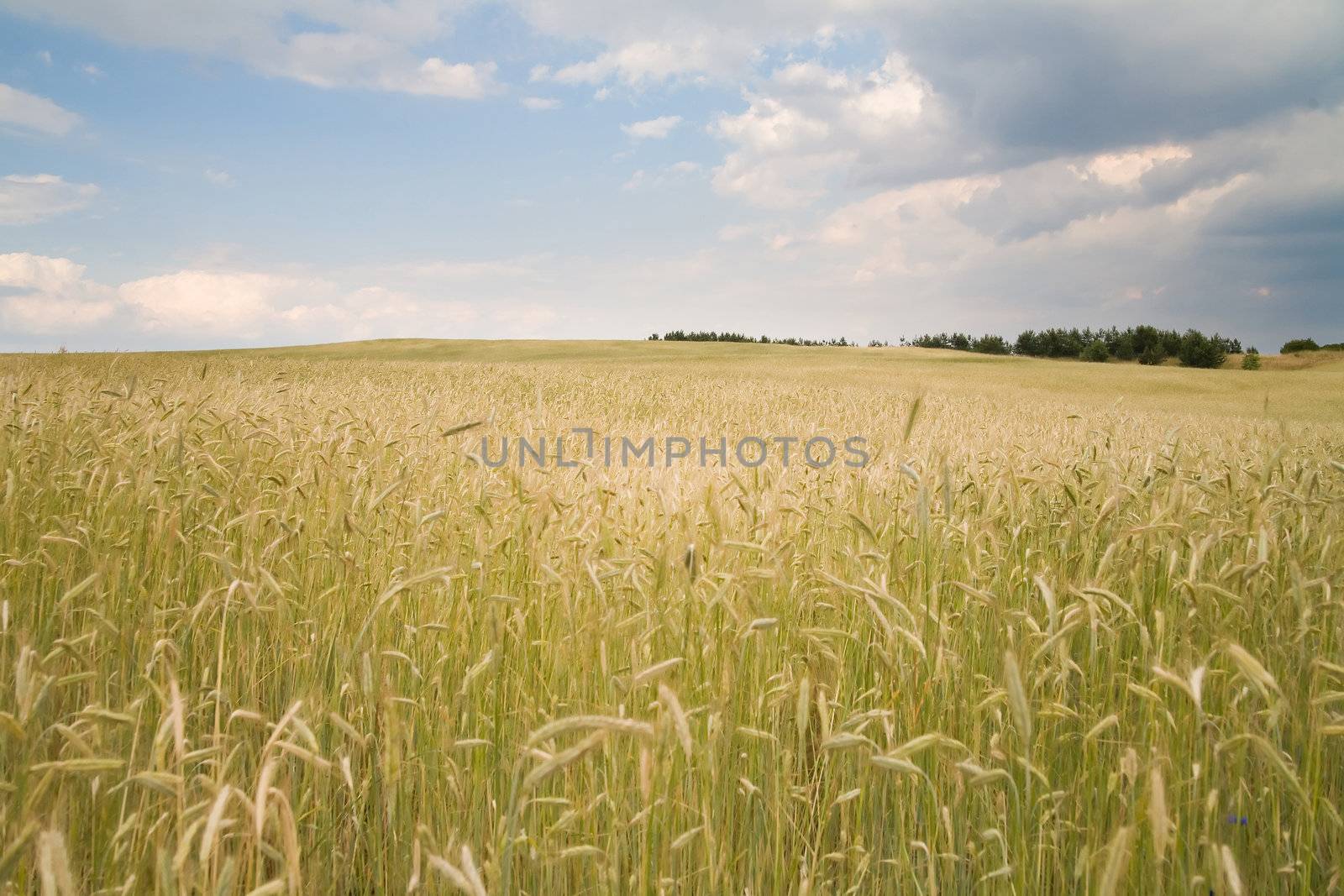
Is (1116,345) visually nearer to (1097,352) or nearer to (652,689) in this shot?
(1097,352)

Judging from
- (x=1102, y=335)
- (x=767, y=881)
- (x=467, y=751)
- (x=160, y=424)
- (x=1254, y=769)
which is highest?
(x=1102, y=335)

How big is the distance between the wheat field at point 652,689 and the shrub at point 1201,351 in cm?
6458

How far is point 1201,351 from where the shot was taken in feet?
187

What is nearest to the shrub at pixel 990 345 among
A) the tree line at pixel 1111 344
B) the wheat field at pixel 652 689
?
the tree line at pixel 1111 344

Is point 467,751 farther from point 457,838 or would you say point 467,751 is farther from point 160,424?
point 160,424

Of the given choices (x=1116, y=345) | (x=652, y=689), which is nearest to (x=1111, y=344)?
(x=1116, y=345)

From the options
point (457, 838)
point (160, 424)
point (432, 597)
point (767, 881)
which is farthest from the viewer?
point (160, 424)

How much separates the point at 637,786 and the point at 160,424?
4476mm

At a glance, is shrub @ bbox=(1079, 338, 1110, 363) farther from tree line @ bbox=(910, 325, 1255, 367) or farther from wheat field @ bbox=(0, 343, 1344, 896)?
wheat field @ bbox=(0, 343, 1344, 896)

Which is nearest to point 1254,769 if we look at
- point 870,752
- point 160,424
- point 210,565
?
point 870,752

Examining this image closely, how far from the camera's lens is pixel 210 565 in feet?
11.4

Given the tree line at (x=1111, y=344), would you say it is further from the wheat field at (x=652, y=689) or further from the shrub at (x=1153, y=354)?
the wheat field at (x=652, y=689)

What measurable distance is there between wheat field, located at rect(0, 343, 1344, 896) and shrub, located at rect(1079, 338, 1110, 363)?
2567 inches

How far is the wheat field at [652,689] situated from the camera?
162 centimetres
